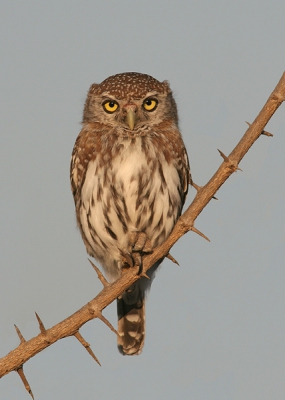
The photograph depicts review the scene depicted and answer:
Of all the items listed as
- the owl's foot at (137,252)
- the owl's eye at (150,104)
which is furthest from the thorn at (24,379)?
the owl's eye at (150,104)

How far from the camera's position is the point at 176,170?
5586 mm

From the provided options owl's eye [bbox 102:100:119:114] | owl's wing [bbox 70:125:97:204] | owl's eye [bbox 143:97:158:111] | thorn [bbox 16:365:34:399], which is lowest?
thorn [bbox 16:365:34:399]

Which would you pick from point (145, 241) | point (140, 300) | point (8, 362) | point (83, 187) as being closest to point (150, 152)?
point (83, 187)

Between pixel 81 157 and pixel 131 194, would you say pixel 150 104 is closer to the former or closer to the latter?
pixel 81 157

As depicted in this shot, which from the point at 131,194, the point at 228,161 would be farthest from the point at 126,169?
the point at 228,161

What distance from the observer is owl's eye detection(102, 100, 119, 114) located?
5848 mm

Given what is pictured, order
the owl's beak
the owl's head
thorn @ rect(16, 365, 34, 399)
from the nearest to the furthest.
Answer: thorn @ rect(16, 365, 34, 399)
the owl's beak
the owl's head

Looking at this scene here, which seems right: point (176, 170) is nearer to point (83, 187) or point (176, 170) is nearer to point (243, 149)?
point (83, 187)

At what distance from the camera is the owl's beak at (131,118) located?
5.55 m

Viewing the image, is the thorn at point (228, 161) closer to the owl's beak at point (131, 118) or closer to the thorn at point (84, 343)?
the thorn at point (84, 343)

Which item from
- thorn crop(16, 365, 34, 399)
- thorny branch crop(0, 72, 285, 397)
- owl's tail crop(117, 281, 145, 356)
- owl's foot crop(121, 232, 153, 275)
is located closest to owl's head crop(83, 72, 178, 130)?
owl's foot crop(121, 232, 153, 275)

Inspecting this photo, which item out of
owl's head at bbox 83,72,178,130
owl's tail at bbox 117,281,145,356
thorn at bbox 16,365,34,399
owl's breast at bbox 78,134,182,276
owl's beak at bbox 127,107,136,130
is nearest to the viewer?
thorn at bbox 16,365,34,399

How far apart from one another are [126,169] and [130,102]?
76 centimetres

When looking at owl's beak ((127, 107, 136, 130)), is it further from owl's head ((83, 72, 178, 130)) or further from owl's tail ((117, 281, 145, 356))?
owl's tail ((117, 281, 145, 356))
